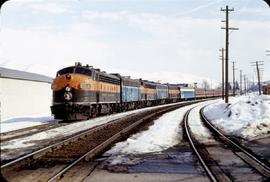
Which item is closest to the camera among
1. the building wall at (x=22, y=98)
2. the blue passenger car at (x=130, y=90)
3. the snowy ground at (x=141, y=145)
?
the snowy ground at (x=141, y=145)

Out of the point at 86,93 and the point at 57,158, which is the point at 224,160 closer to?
the point at 57,158

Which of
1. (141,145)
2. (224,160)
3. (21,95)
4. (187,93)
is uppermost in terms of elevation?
(187,93)

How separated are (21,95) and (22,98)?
0.40 metres

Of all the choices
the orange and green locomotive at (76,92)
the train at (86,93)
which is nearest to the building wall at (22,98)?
the train at (86,93)

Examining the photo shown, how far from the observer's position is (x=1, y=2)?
306 inches

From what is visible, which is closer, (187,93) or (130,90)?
(130,90)

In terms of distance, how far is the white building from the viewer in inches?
1334

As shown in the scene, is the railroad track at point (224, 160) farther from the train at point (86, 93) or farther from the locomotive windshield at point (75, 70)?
the locomotive windshield at point (75, 70)

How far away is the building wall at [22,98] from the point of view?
3384 centimetres

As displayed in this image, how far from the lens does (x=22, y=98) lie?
37.5m

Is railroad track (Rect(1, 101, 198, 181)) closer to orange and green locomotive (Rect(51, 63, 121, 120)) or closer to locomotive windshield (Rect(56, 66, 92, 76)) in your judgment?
orange and green locomotive (Rect(51, 63, 121, 120))

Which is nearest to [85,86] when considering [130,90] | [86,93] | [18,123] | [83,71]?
[86,93]

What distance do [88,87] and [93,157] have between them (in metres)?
14.2

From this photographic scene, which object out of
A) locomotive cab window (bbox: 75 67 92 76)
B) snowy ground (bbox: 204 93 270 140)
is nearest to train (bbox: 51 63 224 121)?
locomotive cab window (bbox: 75 67 92 76)
